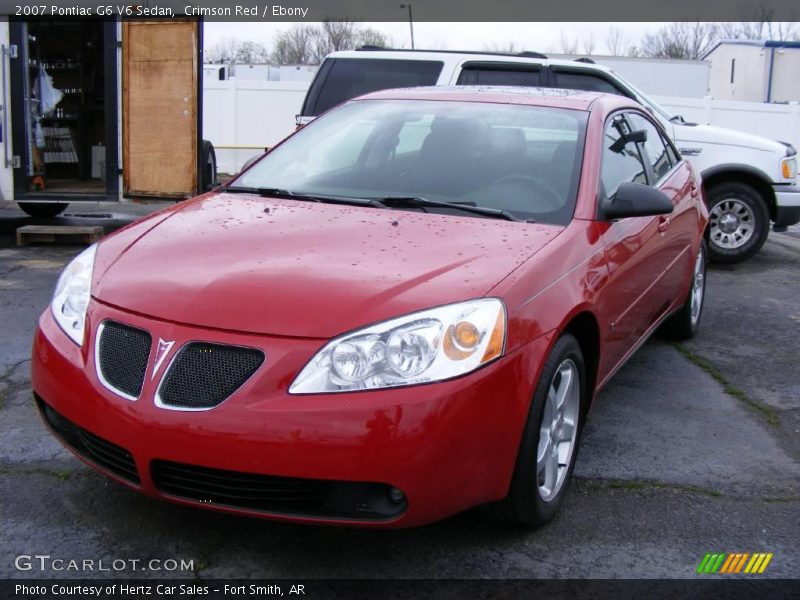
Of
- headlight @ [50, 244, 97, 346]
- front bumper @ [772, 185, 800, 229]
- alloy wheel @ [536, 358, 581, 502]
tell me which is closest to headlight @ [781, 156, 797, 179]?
front bumper @ [772, 185, 800, 229]

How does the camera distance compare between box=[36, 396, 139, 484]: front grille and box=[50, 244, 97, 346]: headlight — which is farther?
box=[50, 244, 97, 346]: headlight

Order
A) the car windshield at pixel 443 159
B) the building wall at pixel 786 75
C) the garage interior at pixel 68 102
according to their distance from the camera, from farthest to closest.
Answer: the building wall at pixel 786 75
the garage interior at pixel 68 102
the car windshield at pixel 443 159

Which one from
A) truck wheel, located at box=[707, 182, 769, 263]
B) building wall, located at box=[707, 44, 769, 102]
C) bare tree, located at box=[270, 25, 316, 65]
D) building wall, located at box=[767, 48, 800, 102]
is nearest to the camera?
truck wheel, located at box=[707, 182, 769, 263]

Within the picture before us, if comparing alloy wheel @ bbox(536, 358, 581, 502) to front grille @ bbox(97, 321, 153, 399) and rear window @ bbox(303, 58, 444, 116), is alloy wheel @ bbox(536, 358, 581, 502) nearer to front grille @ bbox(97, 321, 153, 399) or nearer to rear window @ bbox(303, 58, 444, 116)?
front grille @ bbox(97, 321, 153, 399)

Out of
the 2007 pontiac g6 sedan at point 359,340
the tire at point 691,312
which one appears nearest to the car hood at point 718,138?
the tire at point 691,312

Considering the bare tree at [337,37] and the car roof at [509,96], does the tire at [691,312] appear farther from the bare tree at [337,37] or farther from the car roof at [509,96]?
the bare tree at [337,37]

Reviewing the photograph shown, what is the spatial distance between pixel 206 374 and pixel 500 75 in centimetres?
640

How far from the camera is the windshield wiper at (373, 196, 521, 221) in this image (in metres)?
3.49

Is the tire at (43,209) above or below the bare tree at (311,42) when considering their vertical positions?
below

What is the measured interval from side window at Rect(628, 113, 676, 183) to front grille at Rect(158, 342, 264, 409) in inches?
116

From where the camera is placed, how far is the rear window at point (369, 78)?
27.1 feet

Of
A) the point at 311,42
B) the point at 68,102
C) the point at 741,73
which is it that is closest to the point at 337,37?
the point at 311,42

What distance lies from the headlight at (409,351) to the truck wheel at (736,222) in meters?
6.96

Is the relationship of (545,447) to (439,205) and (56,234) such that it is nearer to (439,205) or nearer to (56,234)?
(439,205)
